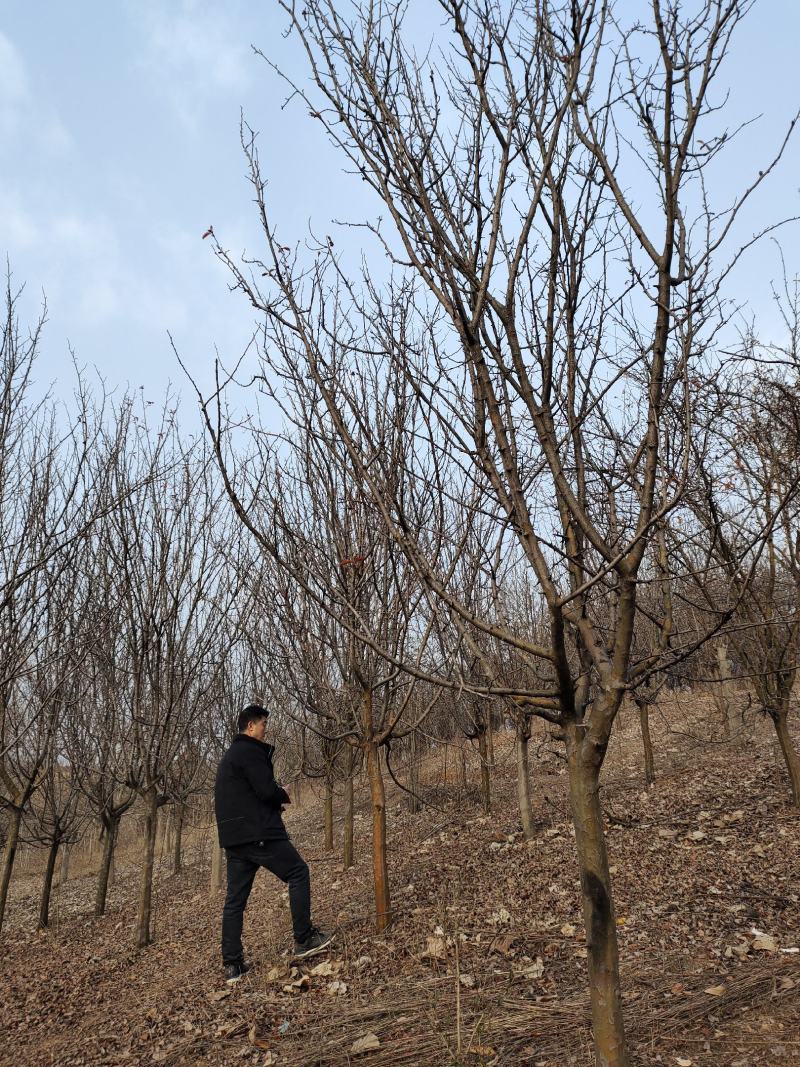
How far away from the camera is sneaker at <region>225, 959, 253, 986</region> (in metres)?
4.67

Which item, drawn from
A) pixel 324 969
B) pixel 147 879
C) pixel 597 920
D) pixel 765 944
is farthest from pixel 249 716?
pixel 597 920

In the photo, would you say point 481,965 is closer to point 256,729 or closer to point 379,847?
point 379,847

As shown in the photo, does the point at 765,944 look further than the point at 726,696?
No

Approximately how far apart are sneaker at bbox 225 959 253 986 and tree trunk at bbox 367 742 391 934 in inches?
37.3

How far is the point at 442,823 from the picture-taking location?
410 inches

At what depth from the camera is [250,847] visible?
4871 millimetres

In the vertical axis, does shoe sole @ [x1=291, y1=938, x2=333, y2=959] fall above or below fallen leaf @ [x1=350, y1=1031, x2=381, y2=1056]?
below

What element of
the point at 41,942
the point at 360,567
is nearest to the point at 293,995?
the point at 360,567

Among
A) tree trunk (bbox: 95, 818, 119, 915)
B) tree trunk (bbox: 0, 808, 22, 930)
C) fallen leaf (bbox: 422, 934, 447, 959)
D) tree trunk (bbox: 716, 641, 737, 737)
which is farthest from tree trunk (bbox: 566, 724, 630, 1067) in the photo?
tree trunk (bbox: 716, 641, 737, 737)

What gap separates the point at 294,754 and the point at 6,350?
11.1 meters

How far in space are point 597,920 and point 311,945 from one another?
3449mm

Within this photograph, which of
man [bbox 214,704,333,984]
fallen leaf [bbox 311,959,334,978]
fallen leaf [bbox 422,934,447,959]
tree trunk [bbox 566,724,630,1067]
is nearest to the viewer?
tree trunk [bbox 566,724,630,1067]

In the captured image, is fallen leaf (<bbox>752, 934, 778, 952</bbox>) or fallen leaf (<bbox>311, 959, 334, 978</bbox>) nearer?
fallen leaf (<bbox>752, 934, 778, 952</bbox>)

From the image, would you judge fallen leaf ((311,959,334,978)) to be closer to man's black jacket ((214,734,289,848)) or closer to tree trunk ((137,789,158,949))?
man's black jacket ((214,734,289,848))
